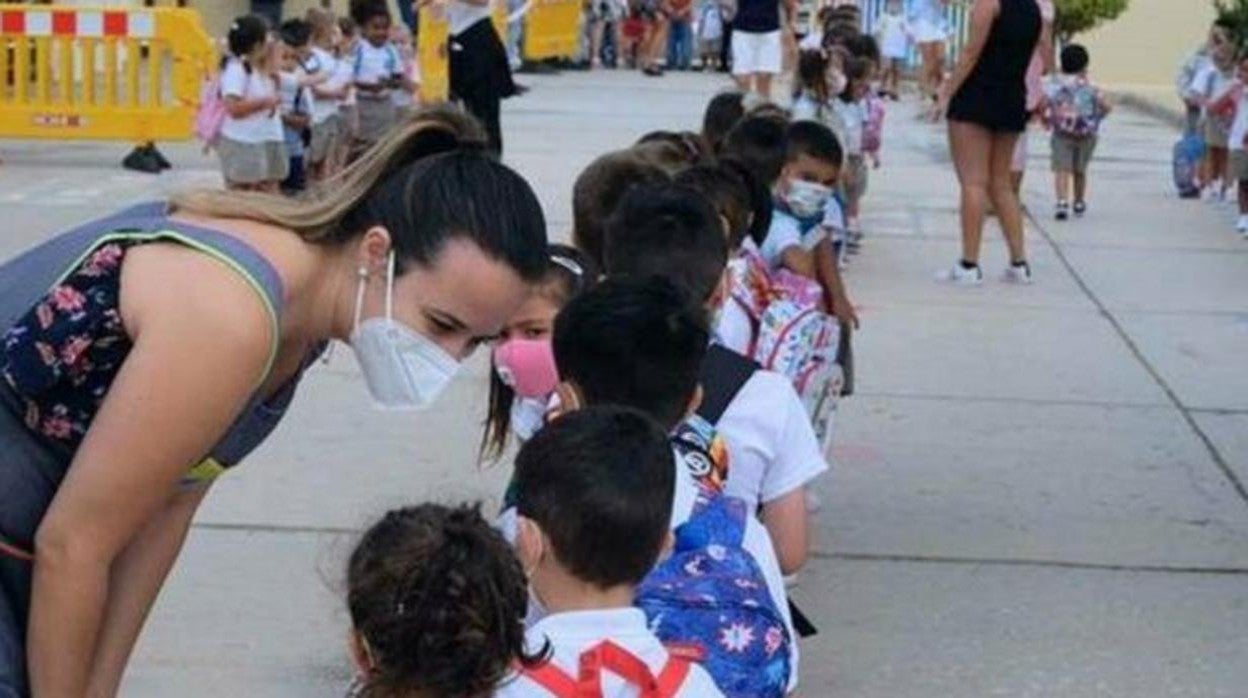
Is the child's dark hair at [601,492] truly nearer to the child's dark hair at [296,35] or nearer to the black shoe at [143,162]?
the child's dark hair at [296,35]

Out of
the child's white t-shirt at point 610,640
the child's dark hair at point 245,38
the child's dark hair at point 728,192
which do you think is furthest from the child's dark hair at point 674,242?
the child's dark hair at point 245,38

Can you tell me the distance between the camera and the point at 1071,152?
14.7 meters

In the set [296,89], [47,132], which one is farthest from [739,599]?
[47,132]

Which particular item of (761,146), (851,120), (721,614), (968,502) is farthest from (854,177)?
(721,614)

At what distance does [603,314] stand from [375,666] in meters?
1.26

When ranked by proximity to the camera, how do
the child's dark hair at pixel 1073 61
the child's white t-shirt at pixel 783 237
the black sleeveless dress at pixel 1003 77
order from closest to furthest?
the child's white t-shirt at pixel 783 237 → the black sleeveless dress at pixel 1003 77 → the child's dark hair at pixel 1073 61

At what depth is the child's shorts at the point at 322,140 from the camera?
14.6 metres

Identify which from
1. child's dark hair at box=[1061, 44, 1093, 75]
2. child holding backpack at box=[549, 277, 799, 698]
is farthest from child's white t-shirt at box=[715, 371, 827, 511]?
child's dark hair at box=[1061, 44, 1093, 75]

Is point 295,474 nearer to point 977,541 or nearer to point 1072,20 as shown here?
point 977,541

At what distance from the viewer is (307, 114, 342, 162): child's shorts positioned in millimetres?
14594

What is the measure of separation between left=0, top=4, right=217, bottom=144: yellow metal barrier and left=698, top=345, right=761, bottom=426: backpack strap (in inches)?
491

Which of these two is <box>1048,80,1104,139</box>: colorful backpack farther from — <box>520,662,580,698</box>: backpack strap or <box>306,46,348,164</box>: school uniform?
<box>520,662,580,698</box>: backpack strap

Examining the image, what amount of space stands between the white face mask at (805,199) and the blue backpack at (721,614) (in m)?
3.20

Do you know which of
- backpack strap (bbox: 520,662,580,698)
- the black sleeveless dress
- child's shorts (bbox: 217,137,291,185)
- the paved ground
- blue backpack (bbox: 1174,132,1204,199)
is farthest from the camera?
blue backpack (bbox: 1174,132,1204,199)
